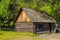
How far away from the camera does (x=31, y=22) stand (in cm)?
5009

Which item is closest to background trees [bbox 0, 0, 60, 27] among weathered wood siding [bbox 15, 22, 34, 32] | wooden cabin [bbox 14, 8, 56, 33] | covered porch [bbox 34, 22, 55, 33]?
weathered wood siding [bbox 15, 22, 34, 32]

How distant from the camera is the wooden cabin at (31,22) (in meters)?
49.7

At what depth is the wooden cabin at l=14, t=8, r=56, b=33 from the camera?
163ft

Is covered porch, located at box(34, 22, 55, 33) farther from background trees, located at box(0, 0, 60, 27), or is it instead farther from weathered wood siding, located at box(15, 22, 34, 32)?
background trees, located at box(0, 0, 60, 27)

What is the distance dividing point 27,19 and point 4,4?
1428 centimetres

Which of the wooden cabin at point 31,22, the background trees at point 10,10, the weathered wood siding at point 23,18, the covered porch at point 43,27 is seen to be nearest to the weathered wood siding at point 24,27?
the wooden cabin at point 31,22

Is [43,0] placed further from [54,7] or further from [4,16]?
[4,16]

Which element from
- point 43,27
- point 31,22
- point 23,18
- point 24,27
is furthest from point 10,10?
point 31,22

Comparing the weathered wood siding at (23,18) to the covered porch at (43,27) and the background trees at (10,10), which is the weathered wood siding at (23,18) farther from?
the background trees at (10,10)

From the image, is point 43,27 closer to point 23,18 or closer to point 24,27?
point 24,27

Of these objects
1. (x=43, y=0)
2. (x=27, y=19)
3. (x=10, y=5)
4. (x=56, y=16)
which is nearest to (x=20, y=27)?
(x=27, y=19)

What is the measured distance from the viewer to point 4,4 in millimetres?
62812

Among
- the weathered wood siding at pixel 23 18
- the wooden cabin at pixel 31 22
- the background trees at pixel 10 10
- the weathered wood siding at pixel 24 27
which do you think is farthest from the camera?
the background trees at pixel 10 10

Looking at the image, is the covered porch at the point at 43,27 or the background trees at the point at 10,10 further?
the background trees at the point at 10,10
